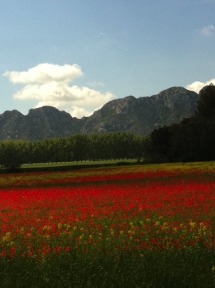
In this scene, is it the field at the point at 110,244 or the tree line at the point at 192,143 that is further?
the tree line at the point at 192,143

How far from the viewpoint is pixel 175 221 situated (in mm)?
14688

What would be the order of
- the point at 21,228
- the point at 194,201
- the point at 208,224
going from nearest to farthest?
Answer: the point at 208,224, the point at 21,228, the point at 194,201

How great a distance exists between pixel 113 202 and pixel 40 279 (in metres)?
12.0

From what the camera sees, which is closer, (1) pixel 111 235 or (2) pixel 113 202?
(1) pixel 111 235

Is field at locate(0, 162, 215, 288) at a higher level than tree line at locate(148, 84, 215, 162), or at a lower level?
lower

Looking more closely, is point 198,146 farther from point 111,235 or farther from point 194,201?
point 111,235

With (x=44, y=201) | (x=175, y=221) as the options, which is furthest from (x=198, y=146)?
(x=175, y=221)

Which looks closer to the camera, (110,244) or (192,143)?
(110,244)

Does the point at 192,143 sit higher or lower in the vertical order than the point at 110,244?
higher

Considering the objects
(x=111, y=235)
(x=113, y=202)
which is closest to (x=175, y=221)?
(x=111, y=235)

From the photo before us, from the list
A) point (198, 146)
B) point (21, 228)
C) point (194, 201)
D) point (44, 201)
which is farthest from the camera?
point (198, 146)

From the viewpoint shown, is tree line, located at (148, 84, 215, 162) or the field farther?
tree line, located at (148, 84, 215, 162)

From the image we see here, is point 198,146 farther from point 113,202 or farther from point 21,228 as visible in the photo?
point 21,228

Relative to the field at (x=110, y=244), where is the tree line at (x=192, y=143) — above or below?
above
